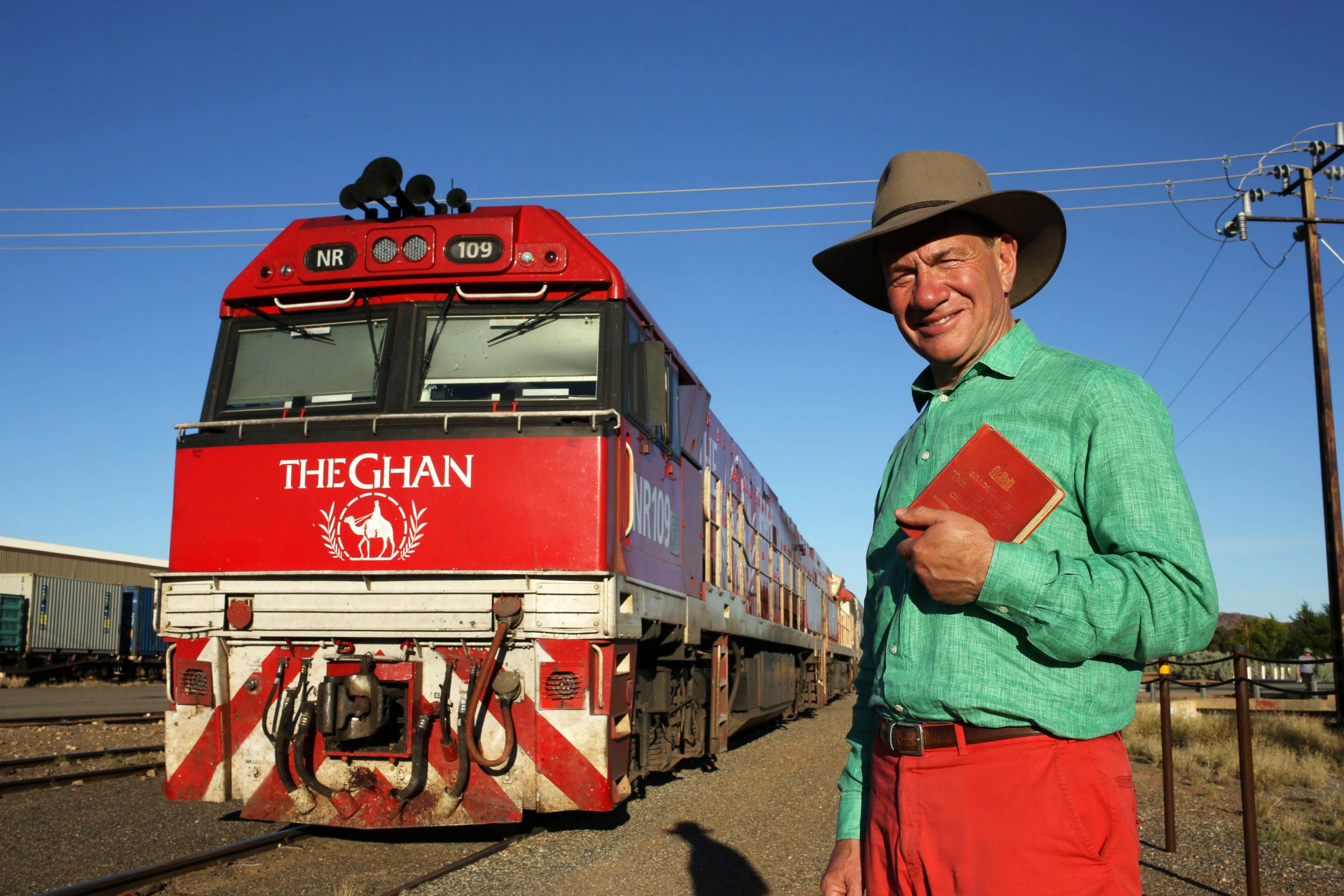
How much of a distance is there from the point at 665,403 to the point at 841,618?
21507 millimetres

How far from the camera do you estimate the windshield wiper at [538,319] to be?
655 centimetres

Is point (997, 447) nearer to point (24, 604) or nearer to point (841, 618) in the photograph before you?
point (841, 618)

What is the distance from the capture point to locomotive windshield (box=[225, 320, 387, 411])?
6.62 m

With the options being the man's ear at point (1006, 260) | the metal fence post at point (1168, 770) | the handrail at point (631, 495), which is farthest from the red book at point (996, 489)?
the metal fence post at point (1168, 770)

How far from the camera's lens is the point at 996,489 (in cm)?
194

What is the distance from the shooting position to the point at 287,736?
602 cm

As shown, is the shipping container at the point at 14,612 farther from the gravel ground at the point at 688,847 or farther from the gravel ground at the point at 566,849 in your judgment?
the gravel ground at the point at 688,847

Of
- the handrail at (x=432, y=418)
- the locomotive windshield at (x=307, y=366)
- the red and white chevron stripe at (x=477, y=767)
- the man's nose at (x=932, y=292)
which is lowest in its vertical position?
the red and white chevron stripe at (x=477, y=767)

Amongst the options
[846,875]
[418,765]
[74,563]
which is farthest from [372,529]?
[74,563]

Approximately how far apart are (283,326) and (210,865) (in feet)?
10.8

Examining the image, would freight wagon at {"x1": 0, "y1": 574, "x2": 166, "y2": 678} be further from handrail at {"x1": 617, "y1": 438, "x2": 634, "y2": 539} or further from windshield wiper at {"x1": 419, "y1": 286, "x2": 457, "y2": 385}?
handrail at {"x1": 617, "y1": 438, "x2": 634, "y2": 539}

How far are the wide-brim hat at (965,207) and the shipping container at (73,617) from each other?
3111cm

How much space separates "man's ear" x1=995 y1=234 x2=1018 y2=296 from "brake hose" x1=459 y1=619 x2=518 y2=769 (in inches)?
161

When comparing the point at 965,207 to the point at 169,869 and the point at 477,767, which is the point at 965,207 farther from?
the point at 169,869
